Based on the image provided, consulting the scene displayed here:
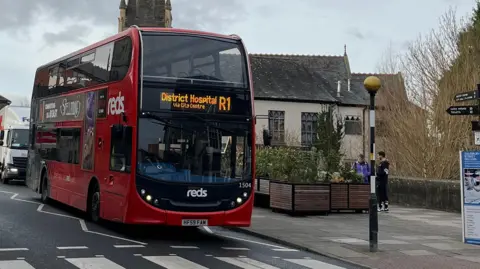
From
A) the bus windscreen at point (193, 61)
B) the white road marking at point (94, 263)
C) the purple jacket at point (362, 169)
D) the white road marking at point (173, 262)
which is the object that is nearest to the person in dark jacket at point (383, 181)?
the purple jacket at point (362, 169)

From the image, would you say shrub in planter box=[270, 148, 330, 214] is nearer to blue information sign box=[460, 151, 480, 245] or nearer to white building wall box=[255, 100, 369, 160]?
blue information sign box=[460, 151, 480, 245]

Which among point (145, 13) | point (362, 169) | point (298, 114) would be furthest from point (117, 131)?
point (145, 13)

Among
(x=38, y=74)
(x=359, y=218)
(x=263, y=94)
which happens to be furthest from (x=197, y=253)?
(x=263, y=94)

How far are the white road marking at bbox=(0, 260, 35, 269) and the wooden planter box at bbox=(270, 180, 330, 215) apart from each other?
365 inches

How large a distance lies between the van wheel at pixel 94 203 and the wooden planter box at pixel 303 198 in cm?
577

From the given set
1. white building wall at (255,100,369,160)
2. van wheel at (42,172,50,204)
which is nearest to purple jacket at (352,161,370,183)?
van wheel at (42,172,50,204)

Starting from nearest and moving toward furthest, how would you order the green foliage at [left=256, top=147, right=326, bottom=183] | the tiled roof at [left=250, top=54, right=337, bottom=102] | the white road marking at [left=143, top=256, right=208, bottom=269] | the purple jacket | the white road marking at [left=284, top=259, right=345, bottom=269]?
the white road marking at [left=143, top=256, right=208, bottom=269]
the white road marking at [left=284, top=259, right=345, bottom=269]
the green foliage at [left=256, top=147, right=326, bottom=183]
the purple jacket
the tiled roof at [left=250, top=54, right=337, bottom=102]

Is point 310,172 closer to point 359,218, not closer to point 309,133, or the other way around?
point 359,218

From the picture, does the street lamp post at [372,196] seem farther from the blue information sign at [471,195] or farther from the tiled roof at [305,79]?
the tiled roof at [305,79]

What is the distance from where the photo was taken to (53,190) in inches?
677

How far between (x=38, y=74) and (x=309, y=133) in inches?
1385

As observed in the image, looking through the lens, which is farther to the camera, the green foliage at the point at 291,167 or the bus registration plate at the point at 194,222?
the green foliage at the point at 291,167

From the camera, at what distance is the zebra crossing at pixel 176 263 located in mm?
8648

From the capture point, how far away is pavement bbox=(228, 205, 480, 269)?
1052 centimetres
